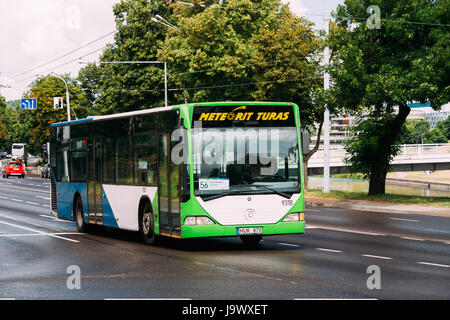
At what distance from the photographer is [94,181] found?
65.4ft

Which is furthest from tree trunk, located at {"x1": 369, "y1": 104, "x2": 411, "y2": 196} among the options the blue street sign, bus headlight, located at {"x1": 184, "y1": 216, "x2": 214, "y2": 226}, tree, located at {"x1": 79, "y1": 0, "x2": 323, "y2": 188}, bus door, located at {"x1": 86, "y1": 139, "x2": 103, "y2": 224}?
the blue street sign

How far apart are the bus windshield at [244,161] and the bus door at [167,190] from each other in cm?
61

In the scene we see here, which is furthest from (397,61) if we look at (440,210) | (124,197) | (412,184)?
(412,184)

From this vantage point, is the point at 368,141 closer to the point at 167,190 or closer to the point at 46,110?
the point at 167,190

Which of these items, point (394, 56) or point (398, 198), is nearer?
point (394, 56)

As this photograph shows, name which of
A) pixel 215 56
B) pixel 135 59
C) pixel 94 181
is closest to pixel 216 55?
pixel 215 56

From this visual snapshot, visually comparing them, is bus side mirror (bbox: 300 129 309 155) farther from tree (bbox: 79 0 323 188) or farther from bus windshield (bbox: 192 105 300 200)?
tree (bbox: 79 0 323 188)

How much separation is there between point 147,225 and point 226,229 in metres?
2.55

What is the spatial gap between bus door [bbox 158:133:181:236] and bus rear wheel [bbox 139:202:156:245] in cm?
64

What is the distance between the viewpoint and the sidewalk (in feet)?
94.6

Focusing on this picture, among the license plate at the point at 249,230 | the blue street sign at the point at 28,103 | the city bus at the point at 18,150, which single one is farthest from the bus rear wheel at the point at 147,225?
the city bus at the point at 18,150

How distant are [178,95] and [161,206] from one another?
40.7m

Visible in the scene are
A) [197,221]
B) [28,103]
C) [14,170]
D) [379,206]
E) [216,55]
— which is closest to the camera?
[197,221]

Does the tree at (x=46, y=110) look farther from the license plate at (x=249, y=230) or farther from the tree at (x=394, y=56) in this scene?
the license plate at (x=249, y=230)
